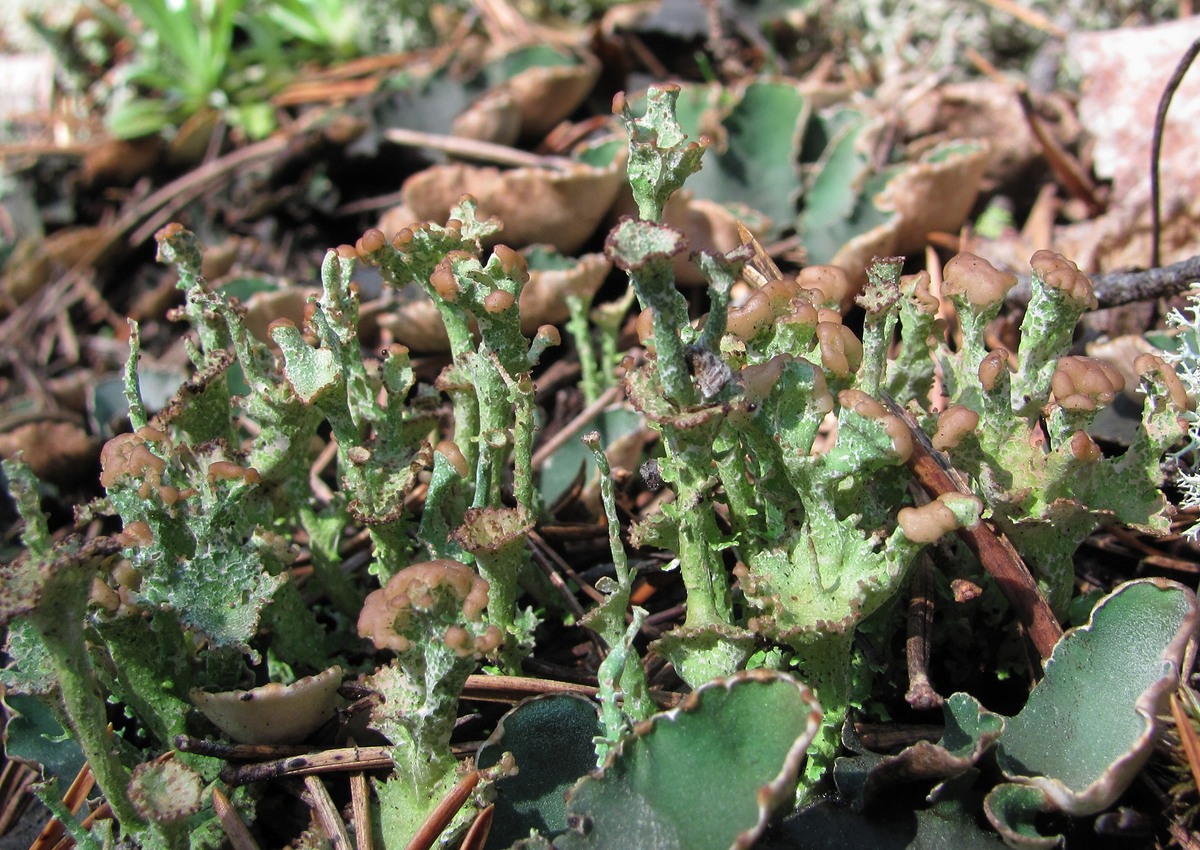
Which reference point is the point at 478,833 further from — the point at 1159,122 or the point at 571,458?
the point at 1159,122

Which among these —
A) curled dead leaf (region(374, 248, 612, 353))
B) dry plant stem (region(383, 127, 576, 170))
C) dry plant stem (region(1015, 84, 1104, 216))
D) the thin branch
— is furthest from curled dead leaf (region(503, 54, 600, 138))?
the thin branch

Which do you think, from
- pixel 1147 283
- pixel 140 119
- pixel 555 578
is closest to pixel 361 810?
pixel 555 578

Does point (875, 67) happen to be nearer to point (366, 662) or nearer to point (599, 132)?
point (599, 132)

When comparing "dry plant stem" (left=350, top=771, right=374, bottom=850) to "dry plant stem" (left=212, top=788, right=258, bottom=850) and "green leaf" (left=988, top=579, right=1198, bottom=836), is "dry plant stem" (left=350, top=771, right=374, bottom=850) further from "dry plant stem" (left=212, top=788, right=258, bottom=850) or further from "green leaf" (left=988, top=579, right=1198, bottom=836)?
"green leaf" (left=988, top=579, right=1198, bottom=836)

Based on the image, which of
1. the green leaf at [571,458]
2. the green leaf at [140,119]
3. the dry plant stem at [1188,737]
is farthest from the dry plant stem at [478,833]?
the green leaf at [140,119]

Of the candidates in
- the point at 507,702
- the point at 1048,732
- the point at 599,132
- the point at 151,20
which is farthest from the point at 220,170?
the point at 1048,732

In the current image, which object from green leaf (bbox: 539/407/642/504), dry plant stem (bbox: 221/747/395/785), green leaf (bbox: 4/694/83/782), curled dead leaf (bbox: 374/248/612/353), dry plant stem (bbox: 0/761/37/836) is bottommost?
dry plant stem (bbox: 0/761/37/836)
